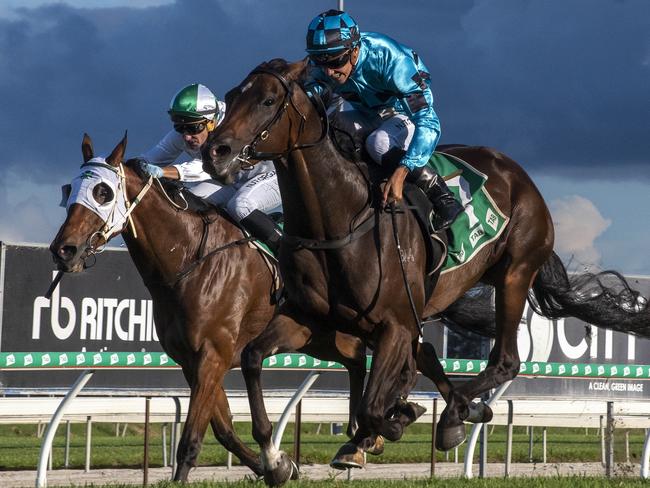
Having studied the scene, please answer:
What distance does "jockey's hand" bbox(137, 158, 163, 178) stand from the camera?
7.86m

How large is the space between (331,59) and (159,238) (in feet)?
8.06

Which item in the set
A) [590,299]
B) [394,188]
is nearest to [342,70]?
[394,188]

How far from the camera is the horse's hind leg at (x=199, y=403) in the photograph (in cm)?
704

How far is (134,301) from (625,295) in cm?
539

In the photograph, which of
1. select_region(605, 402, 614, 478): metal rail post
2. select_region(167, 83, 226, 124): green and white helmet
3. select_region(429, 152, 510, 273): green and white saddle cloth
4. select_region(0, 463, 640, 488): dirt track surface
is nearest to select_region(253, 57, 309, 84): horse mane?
select_region(429, 152, 510, 273): green and white saddle cloth

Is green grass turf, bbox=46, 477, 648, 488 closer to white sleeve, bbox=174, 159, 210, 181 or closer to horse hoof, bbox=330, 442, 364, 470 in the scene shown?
horse hoof, bbox=330, 442, 364, 470

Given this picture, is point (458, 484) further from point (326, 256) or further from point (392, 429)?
point (326, 256)

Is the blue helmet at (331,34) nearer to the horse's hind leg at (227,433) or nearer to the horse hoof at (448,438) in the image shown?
the horse hoof at (448,438)

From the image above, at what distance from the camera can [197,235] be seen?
7938 mm

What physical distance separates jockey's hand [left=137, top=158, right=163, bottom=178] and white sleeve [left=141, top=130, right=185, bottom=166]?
16.0 inches

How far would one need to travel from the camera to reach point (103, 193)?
7359 millimetres

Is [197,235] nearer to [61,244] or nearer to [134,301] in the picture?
[61,244]

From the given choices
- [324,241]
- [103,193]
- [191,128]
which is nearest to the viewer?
[324,241]

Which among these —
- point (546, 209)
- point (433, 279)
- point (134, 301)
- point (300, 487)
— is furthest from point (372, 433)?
point (134, 301)
